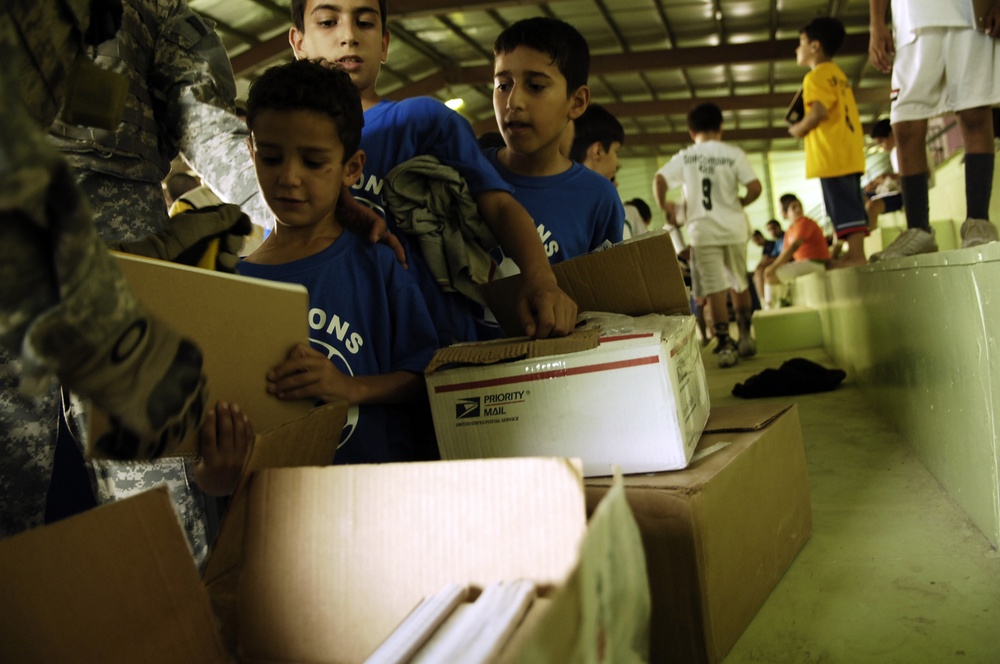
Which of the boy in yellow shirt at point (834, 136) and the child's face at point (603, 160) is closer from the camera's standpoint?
the child's face at point (603, 160)

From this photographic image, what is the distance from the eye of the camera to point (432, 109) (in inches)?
60.5

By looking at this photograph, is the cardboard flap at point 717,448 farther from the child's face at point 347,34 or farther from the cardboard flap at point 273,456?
the child's face at point 347,34

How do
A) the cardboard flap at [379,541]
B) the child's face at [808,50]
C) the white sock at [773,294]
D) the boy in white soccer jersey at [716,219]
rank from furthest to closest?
the white sock at [773,294]
the boy in white soccer jersey at [716,219]
the child's face at [808,50]
the cardboard flap at [379,541]

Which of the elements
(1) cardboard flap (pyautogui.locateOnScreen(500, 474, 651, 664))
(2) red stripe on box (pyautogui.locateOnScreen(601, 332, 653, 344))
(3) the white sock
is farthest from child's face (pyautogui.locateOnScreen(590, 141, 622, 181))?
(3) the white sock

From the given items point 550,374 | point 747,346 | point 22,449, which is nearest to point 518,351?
point 550,374

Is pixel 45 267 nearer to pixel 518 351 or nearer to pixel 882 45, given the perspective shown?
pixel 518 351

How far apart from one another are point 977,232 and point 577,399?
1.55 meters

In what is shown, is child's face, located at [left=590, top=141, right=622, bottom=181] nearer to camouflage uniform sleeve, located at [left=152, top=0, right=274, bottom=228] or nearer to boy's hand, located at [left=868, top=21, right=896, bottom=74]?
boy's hand, located at [left=868, top=21, right=896, bottom=74]

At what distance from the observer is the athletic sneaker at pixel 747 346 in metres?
4.57

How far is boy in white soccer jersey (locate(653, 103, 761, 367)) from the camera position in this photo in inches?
170

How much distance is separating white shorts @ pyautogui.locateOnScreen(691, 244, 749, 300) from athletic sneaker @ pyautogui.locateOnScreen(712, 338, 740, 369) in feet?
0.99

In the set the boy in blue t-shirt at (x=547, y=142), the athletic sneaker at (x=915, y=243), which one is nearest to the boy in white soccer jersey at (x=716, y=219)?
the athletic sneaker at (x=915, y=243)

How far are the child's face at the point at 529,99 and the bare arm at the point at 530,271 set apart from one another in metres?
0.44

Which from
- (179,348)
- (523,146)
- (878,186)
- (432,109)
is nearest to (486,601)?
(179,348)
